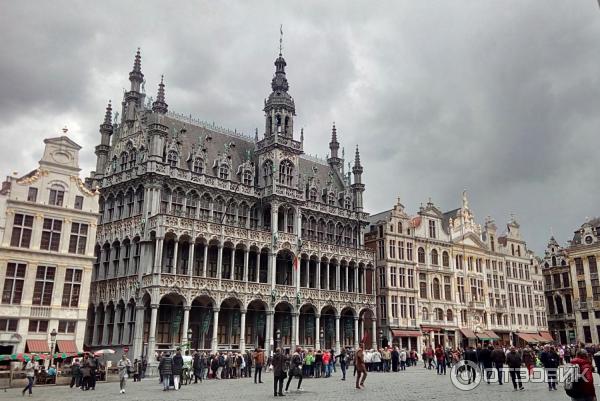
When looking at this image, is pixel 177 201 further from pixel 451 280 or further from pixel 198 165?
pixel 451 280

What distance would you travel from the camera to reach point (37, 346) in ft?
124

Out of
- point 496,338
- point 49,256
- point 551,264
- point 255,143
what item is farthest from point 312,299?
point 551,264

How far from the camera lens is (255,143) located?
198 ft

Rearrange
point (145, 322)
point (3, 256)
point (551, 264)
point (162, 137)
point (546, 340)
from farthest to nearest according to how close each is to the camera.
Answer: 1. point (551, 264)
2. point (546, 340)
3. point (162, 137)
4. point (145, 322)
5. point (3, 256)

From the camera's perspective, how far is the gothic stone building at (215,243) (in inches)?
1788

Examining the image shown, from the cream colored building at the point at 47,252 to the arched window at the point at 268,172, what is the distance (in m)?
17.2

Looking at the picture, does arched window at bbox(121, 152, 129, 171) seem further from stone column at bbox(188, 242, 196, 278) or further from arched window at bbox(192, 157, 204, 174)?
stone column at bbox(188, 242, 196, 278)

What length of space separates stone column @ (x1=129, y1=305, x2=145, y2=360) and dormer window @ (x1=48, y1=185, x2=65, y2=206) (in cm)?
995

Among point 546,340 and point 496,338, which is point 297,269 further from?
point 546,340

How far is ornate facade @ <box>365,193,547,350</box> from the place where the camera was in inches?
2496

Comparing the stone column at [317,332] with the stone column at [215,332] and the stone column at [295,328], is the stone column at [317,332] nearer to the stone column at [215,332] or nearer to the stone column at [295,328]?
the stone column at [295,328]

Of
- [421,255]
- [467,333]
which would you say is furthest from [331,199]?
[467,333]

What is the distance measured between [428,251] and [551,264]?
28805 mm

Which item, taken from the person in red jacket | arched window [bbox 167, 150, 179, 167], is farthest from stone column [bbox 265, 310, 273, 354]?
the person in red jacket
